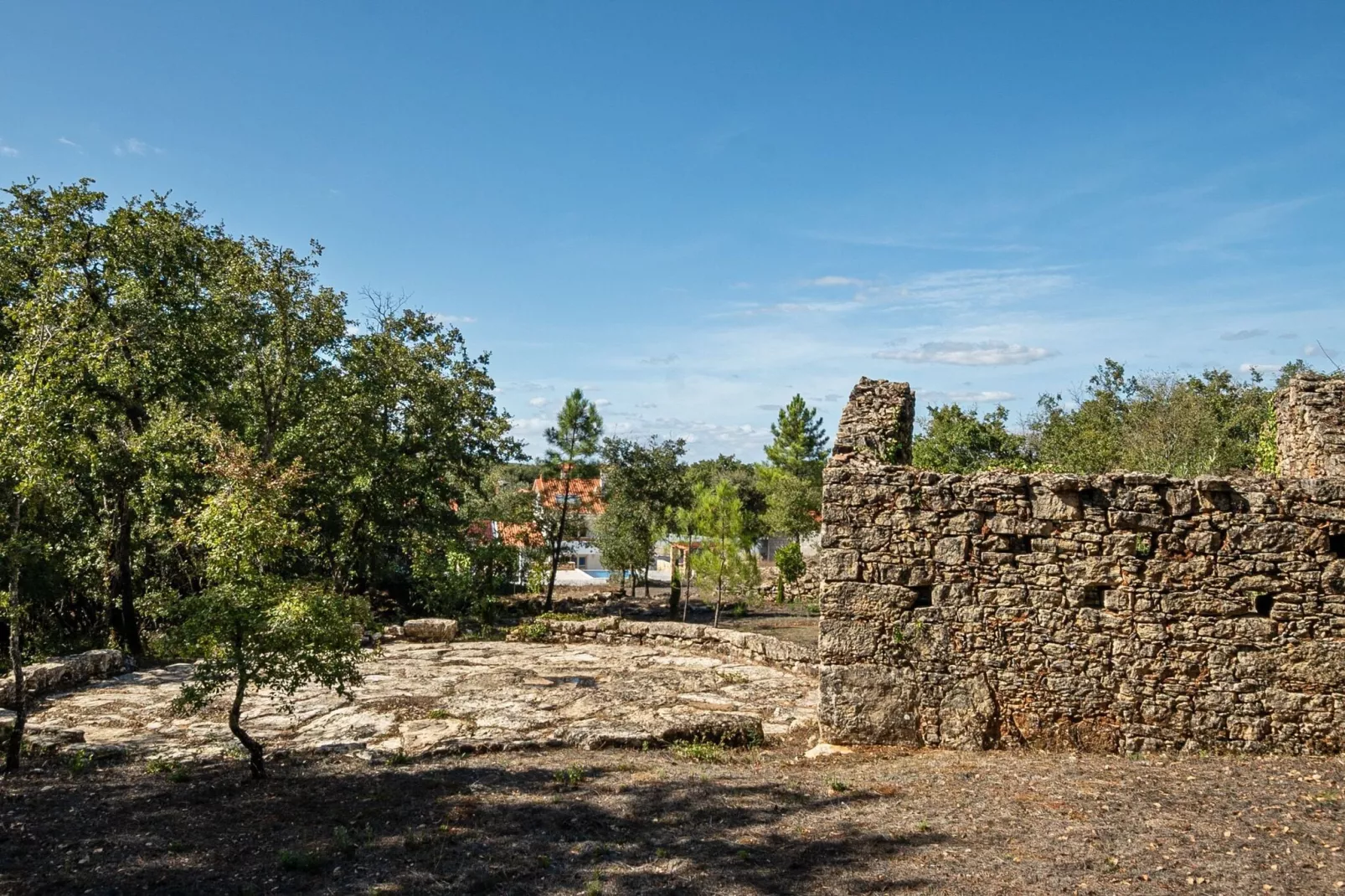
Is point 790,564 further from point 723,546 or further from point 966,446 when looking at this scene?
point 966,446

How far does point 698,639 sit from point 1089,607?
8613 mm

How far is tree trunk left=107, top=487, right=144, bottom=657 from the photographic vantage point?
47.5 ft

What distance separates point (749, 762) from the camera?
7730 millimetres

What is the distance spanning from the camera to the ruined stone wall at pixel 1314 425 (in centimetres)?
770

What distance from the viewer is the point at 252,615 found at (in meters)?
6.57

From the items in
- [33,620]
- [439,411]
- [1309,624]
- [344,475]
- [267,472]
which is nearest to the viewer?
[1309,624]

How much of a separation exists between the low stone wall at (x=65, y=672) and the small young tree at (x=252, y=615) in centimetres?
529

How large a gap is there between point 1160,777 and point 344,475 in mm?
16189

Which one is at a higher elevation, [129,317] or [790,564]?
[129,317]

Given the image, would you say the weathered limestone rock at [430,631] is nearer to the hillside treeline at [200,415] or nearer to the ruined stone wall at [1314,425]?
the hillside treeline at [200,415]

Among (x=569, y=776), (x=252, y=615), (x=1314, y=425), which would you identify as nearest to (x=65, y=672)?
(x=252, y=615)

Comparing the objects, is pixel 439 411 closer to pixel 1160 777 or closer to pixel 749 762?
pixel 749 762

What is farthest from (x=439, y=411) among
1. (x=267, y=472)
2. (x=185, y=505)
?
(x=267, y=472)

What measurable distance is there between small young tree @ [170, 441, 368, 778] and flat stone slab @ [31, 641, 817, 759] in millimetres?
617
